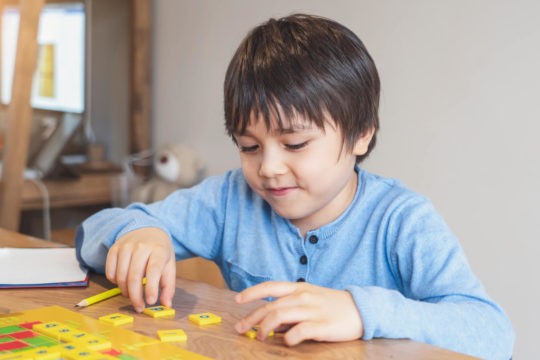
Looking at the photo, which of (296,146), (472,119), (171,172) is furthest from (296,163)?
(171,172)

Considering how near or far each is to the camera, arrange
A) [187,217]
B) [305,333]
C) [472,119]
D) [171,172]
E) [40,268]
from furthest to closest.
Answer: [171,172] < [472,119] < [187,217] < [40,268] < [305,333]

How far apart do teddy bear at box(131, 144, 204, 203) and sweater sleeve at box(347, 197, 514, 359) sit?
1.58 meters

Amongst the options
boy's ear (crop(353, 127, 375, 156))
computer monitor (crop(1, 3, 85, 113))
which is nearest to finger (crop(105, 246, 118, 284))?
boy's ear (crop(353, 127, 375, 156))

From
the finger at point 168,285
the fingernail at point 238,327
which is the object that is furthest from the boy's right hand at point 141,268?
the fingernail at point 238,327

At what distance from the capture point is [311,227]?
1137 mm

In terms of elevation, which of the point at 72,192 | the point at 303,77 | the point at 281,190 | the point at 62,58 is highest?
the point at 62,58

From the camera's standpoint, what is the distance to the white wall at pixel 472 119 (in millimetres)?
1832

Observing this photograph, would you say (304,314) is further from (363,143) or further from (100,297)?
(363,143)

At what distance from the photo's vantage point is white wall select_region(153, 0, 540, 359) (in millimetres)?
1832

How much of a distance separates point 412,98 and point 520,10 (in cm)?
38

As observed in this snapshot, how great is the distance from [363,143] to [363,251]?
17 cm

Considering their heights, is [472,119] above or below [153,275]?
above

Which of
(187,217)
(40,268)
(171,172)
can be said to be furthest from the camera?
(171,172)

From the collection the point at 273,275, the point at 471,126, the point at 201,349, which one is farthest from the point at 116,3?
the point at 201,349
